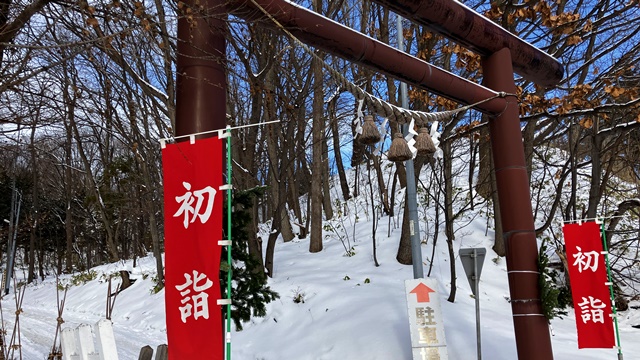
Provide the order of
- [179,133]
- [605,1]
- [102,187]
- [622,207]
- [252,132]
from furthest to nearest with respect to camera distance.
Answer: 1. [102,187]
2. [252,132]
3. [622,207]
4. [605,1]
5. [179,133]

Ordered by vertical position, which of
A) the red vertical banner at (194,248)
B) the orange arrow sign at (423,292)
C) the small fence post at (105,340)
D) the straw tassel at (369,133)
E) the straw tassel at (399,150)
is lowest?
the orange arrow sign at (423,292)

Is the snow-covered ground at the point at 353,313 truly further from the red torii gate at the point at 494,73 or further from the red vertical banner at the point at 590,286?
the red torii gate at the point at 494,73

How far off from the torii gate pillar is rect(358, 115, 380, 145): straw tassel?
186cm

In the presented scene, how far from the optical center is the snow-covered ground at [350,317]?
9328mm

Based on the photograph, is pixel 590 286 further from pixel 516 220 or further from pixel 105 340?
pixel 105 340

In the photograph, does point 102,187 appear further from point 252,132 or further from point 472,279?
point 472,279

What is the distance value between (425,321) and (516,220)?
2.68 metres

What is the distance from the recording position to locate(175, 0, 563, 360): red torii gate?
5316 mm

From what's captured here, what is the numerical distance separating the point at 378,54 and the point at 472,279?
168 inches

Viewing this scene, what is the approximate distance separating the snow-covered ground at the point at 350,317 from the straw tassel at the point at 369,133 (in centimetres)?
444

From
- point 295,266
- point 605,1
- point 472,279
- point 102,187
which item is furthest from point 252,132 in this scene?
point 102,187

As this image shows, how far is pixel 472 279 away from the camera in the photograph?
325 inches

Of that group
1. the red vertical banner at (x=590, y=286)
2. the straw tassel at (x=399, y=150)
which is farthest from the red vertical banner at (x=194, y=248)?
the red vertical banner at (x=590, y=286)

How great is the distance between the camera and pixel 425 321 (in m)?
8.41
